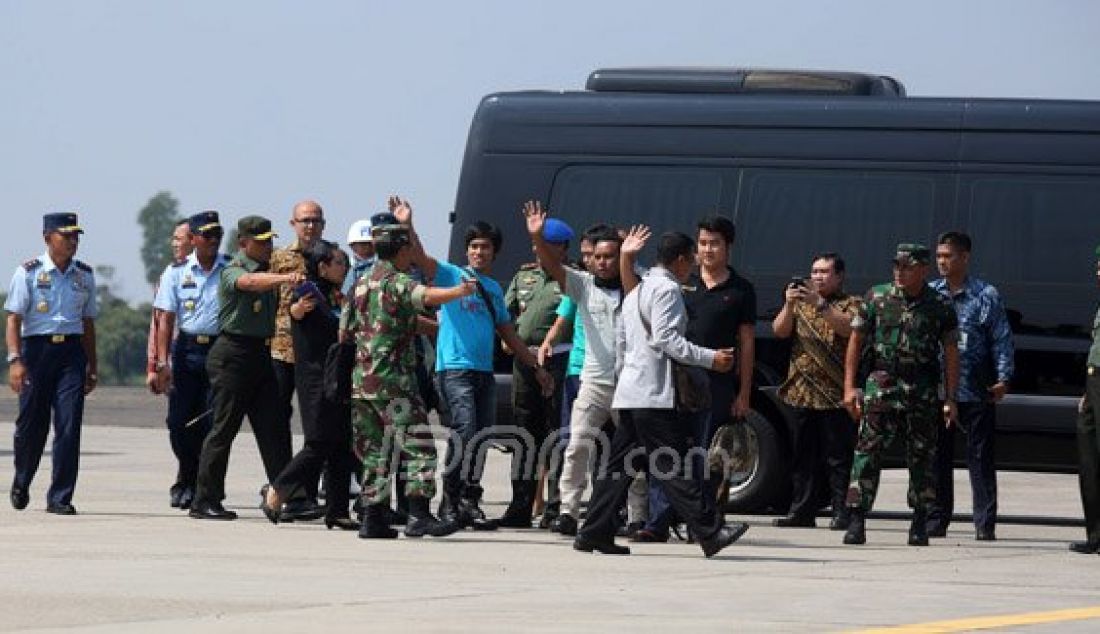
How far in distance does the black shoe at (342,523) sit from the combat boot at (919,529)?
3.13m

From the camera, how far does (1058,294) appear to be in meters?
19.1

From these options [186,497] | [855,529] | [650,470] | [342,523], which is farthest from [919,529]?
[186,497]

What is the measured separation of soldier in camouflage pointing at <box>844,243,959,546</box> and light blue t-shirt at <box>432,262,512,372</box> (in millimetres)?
2013

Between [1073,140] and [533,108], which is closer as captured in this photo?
[1073,140]

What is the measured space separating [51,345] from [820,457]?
4831mm

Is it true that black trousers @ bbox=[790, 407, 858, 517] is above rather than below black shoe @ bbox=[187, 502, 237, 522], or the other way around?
above

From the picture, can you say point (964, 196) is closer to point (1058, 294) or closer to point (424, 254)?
point (1058, 294)

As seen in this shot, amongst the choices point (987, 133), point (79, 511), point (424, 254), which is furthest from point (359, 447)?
point (987, 133)

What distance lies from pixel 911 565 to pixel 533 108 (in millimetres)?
6490

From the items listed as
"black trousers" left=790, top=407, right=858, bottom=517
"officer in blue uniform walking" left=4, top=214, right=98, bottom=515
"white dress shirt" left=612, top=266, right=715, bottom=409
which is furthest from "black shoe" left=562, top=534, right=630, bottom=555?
"officer in blue uniform walking" left=4, top=214, right=98, bottom=515

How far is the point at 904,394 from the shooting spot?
54.5 feet

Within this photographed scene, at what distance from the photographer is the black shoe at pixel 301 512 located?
693 inches

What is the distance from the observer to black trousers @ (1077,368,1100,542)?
16359 mm

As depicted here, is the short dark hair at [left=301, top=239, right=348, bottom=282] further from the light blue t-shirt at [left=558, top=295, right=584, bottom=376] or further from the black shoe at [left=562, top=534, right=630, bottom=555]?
the black shoe at [left=562, top=534, right=630, bottom=555]
